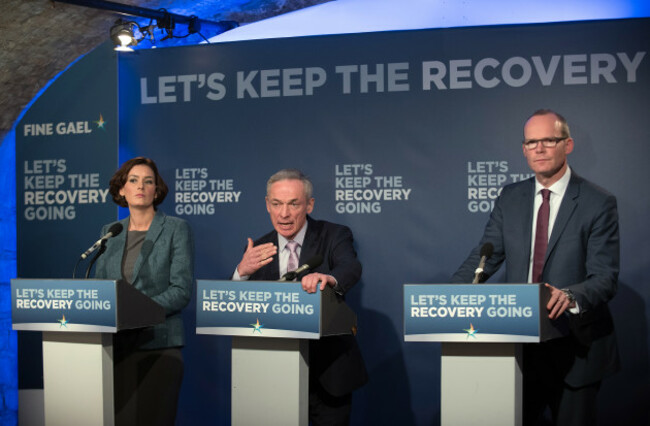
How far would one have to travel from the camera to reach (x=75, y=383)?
10.8ft

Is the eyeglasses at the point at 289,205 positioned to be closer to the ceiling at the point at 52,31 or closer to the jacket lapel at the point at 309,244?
the jacket lapel at the point at 309,244

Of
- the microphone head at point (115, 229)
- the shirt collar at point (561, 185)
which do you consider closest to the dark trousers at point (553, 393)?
the shirt collar at point (561, 185)

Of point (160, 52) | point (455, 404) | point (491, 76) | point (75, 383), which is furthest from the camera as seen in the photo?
point (160, 52)

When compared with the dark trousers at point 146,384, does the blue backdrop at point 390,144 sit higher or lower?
higher

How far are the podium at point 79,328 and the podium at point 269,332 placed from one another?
0.33 metres

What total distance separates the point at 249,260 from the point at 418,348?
2.12 m

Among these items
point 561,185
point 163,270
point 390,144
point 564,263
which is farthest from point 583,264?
point 390,144

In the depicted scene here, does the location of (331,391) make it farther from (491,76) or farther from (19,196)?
(19,196)

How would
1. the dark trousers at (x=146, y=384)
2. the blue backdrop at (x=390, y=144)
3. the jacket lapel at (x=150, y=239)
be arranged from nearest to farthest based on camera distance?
1. the dark trousers at (x=146, y=384)
2. the jacket lapel at (x=150, y=239)
3. the blue backdrop at (x=390, y=144)

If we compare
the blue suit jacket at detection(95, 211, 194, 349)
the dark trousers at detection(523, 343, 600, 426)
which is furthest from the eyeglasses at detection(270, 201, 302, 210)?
the dark trousers at detection(523, 343, 600, 426)

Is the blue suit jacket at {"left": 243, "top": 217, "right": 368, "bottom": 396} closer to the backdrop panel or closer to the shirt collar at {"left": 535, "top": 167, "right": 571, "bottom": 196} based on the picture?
the shirt collar at {"left": 535, "top": 167, "right": 571, "bottom": 196}

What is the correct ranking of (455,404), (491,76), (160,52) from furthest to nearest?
(160,52) < (491,76) < (455,404)

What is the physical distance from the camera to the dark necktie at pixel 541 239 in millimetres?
3342

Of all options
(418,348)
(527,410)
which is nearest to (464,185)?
(418,348)
